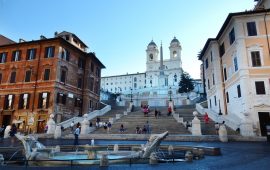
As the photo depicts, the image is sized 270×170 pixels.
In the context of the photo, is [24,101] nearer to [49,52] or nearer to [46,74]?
[46,74]

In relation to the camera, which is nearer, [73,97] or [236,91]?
[236,91]

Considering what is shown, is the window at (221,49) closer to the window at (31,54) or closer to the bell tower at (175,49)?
the window at (31,54)

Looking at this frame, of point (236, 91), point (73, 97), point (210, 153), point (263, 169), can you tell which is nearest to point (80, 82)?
point (73, 97)

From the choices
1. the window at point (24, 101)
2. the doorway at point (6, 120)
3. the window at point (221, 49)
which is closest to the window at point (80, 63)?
the window at point (24, 101)

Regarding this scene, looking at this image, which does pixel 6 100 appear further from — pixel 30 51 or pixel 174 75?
pixel 174 75

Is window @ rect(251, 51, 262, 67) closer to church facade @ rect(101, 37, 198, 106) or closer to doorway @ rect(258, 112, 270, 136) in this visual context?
doorway @ rect(258, 112, 270, 136)

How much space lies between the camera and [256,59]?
22625 mm

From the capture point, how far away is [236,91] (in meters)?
24.0

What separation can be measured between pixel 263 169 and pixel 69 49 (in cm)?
3207

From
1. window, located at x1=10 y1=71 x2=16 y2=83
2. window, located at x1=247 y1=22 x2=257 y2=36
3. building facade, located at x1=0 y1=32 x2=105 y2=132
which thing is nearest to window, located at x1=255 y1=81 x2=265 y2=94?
window, located at x1=247 y1=22 x2=257 y2=36

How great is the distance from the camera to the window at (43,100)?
29.6 metres

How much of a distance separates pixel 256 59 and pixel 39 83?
28.6 metres

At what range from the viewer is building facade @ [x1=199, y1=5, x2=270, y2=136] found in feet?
68.8

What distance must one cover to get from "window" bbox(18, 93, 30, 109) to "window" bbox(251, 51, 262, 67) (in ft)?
98.1
